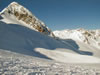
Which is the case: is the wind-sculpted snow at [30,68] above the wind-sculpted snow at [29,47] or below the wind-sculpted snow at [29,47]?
below

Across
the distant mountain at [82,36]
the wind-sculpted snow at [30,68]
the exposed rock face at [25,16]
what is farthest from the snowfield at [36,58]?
the distant mountain at [82,36]

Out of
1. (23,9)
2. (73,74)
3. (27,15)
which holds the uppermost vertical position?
(23,9)

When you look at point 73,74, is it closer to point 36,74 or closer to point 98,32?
point 36,74

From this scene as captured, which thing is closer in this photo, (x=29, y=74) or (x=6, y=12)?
(x=29, y=74)

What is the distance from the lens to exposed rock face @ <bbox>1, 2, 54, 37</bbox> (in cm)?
3105

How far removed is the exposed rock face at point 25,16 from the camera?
31047 millimetres

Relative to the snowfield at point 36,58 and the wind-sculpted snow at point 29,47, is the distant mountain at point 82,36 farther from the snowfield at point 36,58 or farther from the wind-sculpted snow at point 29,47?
the wind-sculpted snow at point 29,47

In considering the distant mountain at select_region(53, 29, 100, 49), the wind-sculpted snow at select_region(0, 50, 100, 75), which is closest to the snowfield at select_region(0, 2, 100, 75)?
the wind-sculpted snow at select_region(0, 50, 100, 75)

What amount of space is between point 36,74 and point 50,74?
2.57 feet

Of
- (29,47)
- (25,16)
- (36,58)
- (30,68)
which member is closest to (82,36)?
(25,16)

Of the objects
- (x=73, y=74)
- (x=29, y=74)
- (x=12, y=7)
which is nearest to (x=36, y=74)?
(x=29, y=74)

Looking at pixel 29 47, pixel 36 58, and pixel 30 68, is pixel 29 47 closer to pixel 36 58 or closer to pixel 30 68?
pixel 36 58

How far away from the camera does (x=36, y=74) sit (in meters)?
5.43

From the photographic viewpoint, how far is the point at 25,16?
33094mm
